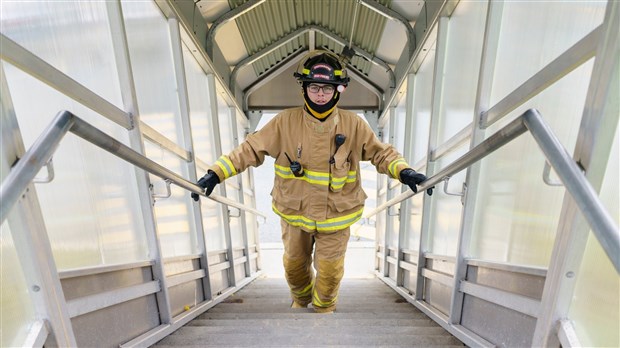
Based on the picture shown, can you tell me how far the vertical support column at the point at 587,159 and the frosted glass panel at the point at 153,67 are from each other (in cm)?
218

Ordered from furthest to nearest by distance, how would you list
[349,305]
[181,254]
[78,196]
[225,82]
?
[225,82]
[349,305]
[181,254]
[78,196]

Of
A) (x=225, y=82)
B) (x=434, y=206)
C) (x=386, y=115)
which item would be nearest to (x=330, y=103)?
(x=434, y=206)

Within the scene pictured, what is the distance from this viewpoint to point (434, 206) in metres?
3.19

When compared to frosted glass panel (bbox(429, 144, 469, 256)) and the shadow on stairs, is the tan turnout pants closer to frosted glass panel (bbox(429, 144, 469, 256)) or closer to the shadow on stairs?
the shadow on stairs

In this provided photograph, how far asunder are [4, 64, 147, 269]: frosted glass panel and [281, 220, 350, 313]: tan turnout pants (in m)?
1.05

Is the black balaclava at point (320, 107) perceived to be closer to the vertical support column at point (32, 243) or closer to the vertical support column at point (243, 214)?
the vertical support column at point (32, 243)

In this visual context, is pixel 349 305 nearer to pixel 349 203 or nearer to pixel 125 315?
pixel 349 203

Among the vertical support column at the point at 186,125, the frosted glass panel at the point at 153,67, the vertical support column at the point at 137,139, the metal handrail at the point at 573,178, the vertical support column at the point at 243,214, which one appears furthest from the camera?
the vertical support column at the point at 243,214

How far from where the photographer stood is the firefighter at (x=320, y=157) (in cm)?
252

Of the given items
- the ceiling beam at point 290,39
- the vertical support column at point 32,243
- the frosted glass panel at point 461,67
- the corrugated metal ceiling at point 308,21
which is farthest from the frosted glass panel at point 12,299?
the ceiling beam at point 290,39

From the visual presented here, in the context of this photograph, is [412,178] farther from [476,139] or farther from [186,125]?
[186,125]

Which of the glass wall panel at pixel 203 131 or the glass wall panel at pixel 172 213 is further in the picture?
the glass wall panel at pixel 203 131

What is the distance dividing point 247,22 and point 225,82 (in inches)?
31.3

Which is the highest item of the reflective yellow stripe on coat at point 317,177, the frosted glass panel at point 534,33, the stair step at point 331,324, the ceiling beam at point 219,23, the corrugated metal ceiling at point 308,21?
the corrugated metal ceiling at point 308,21
